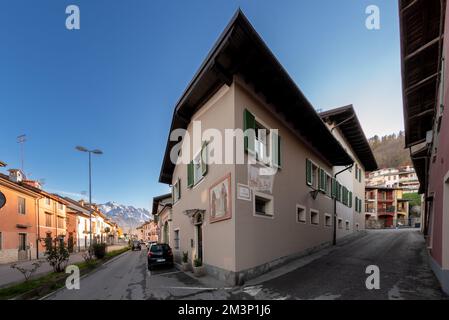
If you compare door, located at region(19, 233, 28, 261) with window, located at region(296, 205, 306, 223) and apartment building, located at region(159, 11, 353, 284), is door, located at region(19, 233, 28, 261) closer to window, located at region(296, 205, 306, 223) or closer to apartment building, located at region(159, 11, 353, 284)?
apartment building, located at region(159, 11, 353, 284)

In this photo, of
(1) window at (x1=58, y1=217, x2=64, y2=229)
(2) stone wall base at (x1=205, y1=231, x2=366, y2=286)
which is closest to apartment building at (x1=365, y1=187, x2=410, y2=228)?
(2) stone wall base at (x1=205, y1=231, x2=366, y2=286)

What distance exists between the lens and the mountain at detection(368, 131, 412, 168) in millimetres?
97637

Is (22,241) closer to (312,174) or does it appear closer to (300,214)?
(300,214)

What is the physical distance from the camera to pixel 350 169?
22438 mm

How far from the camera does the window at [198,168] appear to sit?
10442 mm

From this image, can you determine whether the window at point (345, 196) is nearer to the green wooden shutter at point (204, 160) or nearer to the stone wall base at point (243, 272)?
the stone wall base at point (243, 272)

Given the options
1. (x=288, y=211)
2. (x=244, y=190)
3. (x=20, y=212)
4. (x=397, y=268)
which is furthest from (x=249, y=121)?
(x=20, y=212)

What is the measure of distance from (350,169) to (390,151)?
4097 inches

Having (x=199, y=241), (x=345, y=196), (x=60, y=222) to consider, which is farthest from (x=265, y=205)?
(x=60, y=222)

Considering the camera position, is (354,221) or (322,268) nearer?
(322,268)
